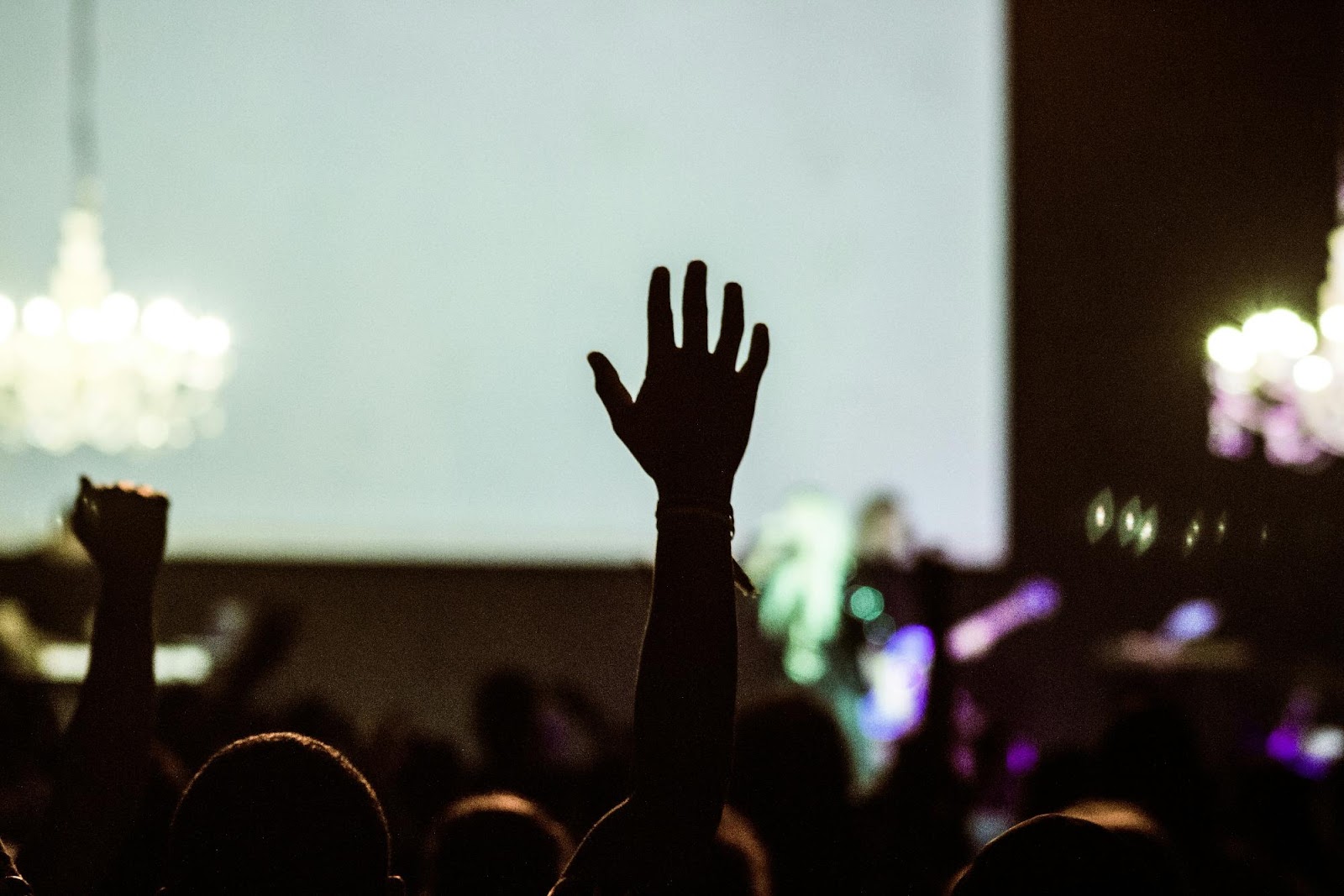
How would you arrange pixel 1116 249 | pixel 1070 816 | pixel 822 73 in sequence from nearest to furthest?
pixel 1070 816 < pixel 822 73 < pixel 1116 249

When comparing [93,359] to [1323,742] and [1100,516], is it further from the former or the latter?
[1323,742]

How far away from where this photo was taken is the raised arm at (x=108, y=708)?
1450 millimetres

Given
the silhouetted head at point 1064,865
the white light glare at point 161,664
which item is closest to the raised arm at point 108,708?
the silhouetted head at point 1064,865

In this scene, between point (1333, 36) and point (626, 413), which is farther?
point (1333, 36)

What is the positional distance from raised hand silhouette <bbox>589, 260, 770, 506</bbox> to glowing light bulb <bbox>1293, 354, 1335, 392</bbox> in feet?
18.4

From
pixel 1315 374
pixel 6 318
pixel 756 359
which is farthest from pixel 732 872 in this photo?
pixel 1315 374

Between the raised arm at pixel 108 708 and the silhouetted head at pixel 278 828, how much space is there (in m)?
0.37

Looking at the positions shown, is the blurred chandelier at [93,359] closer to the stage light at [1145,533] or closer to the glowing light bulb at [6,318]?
the glowing light bulb at [6,318]

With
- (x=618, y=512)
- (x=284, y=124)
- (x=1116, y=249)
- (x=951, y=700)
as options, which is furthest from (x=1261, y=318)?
(x=284, y=124)

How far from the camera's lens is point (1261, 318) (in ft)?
19.4

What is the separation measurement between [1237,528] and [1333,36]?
10.4ft

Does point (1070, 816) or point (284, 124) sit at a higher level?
point (284, 124)

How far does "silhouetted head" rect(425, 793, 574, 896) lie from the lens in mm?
1445

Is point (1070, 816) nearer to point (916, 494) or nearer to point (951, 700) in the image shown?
point (951, 700)
